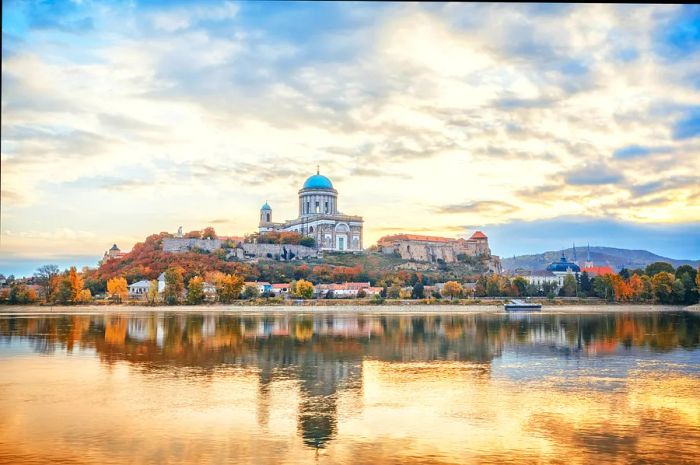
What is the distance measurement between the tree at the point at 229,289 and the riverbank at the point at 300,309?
3.76ft

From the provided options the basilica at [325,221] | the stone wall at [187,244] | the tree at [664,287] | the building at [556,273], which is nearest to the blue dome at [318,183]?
the basilica at [325,221]

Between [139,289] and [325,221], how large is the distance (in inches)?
1019

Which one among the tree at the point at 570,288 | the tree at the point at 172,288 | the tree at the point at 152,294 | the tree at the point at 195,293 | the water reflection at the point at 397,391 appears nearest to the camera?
the water reflection at the point at 397,391

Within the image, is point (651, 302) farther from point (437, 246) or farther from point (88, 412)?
point (88, 412)

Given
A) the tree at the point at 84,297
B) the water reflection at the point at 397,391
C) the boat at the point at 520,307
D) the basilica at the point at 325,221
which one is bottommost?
the water reflection at the point at 397,391

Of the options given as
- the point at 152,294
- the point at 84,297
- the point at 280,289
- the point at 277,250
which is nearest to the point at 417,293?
the point at 280,289

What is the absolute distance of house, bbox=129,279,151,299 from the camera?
179ft

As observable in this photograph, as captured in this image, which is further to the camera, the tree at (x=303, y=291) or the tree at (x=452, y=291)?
the tree at (x=452, y=291)

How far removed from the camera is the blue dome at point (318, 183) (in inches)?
3132

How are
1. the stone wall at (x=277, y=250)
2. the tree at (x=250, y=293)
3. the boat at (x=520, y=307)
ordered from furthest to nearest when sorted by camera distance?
the stone wall at (x=277, y=250), the tree at (x=250, y=293), the boat at (x=520, y=307)

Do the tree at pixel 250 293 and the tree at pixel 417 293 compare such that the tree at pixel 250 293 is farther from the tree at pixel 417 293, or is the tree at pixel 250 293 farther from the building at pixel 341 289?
the tree at pixel 417 293

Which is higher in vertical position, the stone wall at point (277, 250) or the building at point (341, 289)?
the stone wall at point (277, 250)

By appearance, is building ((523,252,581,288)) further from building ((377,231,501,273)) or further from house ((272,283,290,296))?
house ((272,283,290,296))

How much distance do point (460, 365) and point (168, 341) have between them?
10700 millimetres
